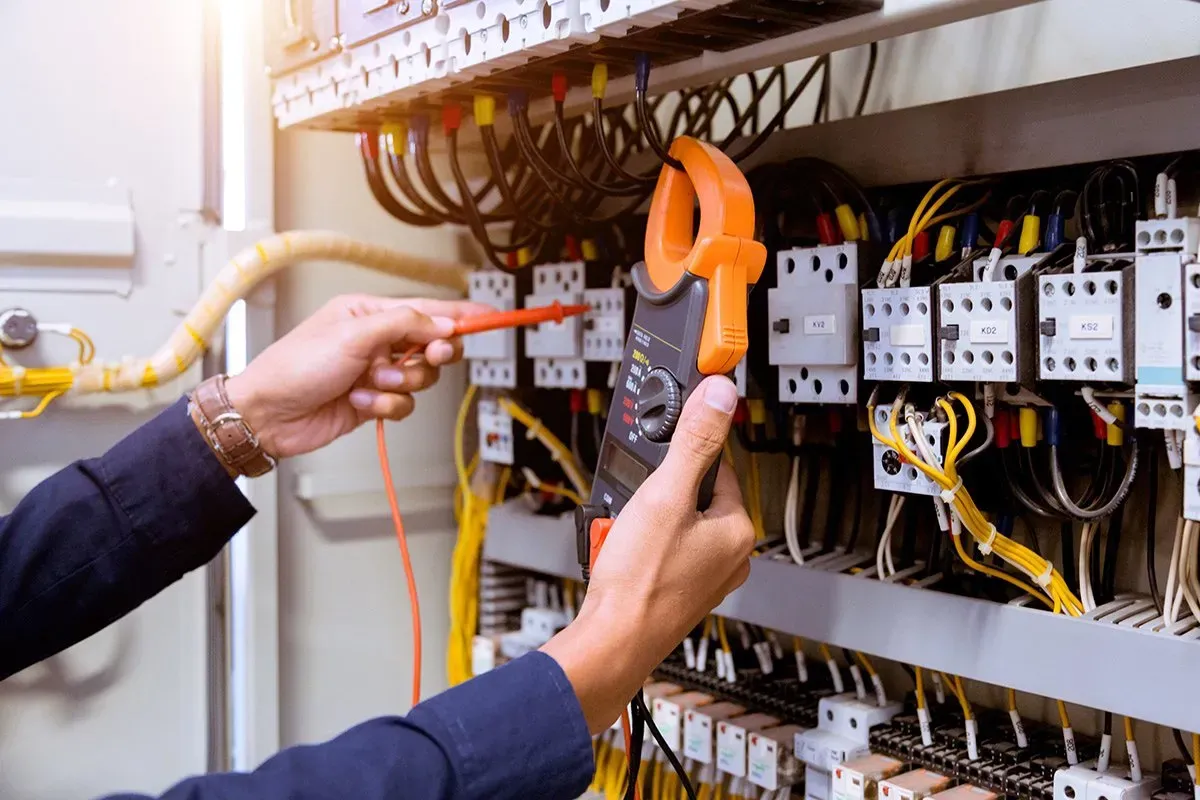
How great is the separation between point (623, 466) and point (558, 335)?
440 millimetres

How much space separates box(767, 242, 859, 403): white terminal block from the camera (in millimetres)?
1029

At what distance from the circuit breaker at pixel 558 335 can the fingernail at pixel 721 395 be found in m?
0.53

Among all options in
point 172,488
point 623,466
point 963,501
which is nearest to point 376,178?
point 172,488

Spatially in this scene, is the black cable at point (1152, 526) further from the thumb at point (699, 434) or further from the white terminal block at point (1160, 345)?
the thumb at point (699, 434)

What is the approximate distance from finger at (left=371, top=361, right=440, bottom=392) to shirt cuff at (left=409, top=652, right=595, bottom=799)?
0.51 metres

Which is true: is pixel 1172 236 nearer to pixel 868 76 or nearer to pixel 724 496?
pixel 724 496

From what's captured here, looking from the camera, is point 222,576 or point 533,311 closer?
point 533,311

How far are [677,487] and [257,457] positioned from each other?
1.97ft

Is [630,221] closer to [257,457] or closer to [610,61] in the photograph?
[610,61]

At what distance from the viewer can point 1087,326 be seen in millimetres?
874

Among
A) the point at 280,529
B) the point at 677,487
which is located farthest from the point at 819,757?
the point at 280,529

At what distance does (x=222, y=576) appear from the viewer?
1489 mm

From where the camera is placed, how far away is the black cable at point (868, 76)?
1.34 meters

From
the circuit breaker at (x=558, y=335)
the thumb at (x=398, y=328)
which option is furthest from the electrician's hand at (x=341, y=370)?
the circuit breaker at (x=558, y=335)
